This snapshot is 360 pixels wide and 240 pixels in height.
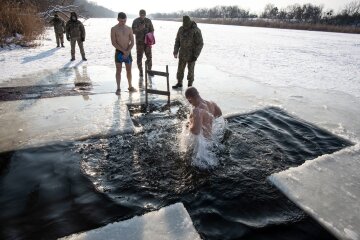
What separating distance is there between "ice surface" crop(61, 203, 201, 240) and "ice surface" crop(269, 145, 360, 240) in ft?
4.39

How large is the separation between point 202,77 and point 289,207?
6.03 m

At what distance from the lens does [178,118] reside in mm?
5277

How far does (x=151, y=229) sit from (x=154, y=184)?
0.79 metres

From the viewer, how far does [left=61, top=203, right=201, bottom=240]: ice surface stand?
8.04 ft

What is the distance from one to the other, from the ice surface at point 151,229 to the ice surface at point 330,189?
1339mm

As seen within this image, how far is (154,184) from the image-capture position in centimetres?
329

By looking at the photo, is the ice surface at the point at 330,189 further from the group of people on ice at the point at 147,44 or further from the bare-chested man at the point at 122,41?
the bare-chested man at the point at 122,41

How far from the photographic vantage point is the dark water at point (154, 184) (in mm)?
2658

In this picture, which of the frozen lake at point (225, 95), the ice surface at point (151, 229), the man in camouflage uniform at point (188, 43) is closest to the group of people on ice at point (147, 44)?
the man in camouflage uniform at point (188, 43)

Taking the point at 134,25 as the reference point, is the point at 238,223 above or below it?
below

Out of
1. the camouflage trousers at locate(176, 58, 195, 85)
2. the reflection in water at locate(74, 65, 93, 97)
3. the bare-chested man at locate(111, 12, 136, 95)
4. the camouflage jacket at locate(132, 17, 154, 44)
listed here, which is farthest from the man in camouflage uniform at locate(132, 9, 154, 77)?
the reflection in water at locate(74, 65, 93, 97)

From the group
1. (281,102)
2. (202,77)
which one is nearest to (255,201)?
(281,102)

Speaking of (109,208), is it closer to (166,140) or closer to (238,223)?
(238,223)

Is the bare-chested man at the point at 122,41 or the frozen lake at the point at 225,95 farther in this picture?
the bare-chested man at the point at 122,41
